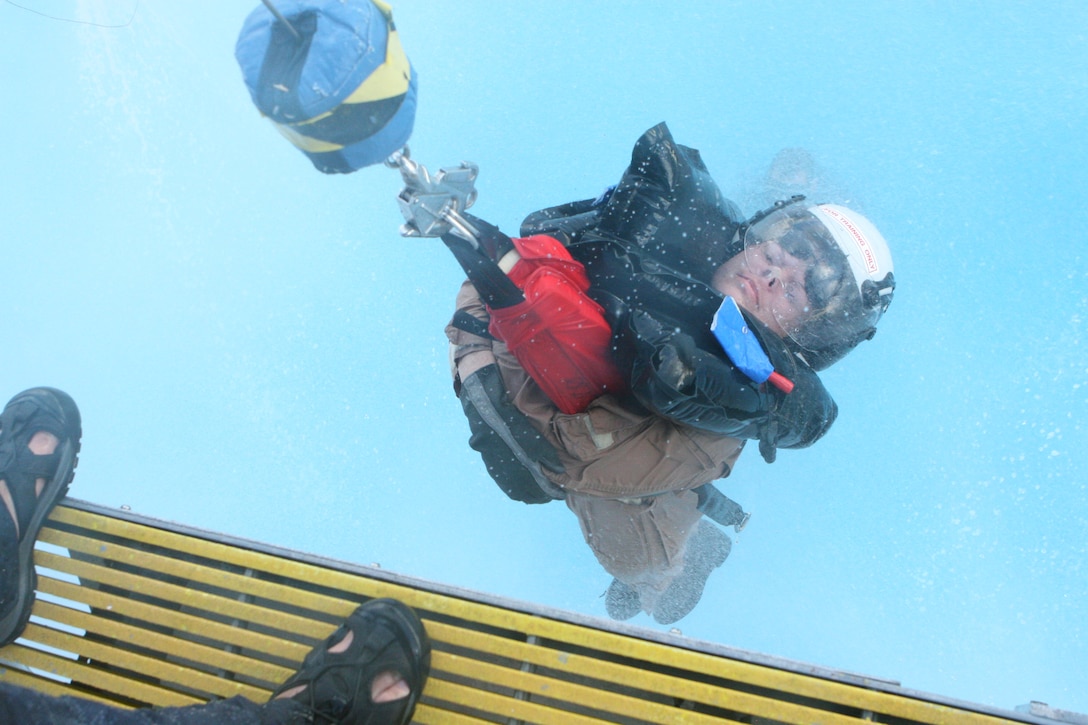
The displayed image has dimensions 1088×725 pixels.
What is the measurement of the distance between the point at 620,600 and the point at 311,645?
55 cm

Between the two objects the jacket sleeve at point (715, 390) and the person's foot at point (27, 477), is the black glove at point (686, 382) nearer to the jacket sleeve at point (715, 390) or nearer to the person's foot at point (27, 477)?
the jacket sleeve at point (715, 390)

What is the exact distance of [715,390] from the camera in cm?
82

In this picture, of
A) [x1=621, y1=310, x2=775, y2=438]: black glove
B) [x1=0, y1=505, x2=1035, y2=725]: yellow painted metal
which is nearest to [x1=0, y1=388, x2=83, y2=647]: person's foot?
[x1=0, y1=505, x2=1035, y2=725]: yellow painted metal

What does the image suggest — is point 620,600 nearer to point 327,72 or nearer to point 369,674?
point 369,674

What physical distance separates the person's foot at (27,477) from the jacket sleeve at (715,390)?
82 cm

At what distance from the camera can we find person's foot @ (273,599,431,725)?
0.88 metres

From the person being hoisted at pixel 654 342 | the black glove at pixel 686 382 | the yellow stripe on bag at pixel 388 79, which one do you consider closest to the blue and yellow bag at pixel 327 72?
the yellow stripe on bag at pixel 388 79

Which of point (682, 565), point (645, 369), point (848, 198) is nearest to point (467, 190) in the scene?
point (645, 369)

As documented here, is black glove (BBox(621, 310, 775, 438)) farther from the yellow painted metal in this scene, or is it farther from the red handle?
the yellow painted metal

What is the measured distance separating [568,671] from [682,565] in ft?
1.12

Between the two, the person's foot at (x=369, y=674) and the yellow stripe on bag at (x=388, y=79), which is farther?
the person's foot at (x=369, y=674)

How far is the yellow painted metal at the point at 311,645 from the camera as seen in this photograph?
85 cm

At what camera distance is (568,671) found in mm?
880

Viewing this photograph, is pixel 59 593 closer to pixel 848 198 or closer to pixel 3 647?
pixel 3 647
